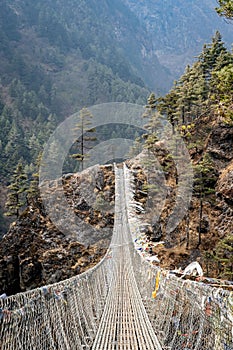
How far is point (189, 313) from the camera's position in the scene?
19.3 feet

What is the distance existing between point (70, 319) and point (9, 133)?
64328 mm

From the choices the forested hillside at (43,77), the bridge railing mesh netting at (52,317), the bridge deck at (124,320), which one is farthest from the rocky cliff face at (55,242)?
the forested hillside at (43,77)

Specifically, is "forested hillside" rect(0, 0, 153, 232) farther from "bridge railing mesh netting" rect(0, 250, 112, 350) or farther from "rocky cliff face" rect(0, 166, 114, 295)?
"bridge railing mesh netting" rect(0, 250, 112, 350)

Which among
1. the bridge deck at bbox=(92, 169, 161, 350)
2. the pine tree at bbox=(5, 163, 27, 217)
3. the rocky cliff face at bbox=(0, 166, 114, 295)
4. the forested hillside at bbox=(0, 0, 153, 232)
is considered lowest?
the bridge deck at bbox=(92, 169, 161, 350)

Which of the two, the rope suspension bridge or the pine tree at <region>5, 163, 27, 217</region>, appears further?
the pine tree at <region>5, 163, 27, 217</region>

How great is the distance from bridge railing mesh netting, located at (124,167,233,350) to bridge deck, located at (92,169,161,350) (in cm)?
21

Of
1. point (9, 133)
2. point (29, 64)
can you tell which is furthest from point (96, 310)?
point (29, 64)

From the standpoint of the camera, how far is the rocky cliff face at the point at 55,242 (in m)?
20.4

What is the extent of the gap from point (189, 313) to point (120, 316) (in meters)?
2.79

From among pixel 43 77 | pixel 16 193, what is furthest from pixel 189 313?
pixel 43 77

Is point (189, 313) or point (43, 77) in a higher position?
point (43, 77)

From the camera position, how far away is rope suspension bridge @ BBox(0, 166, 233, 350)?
468 centimetres

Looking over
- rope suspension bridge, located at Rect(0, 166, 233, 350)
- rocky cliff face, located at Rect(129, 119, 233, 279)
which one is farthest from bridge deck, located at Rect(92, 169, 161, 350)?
rocky cliff face, located at Rect(129, 119, 233, 279)

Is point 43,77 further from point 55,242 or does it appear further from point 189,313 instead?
point 189,313
